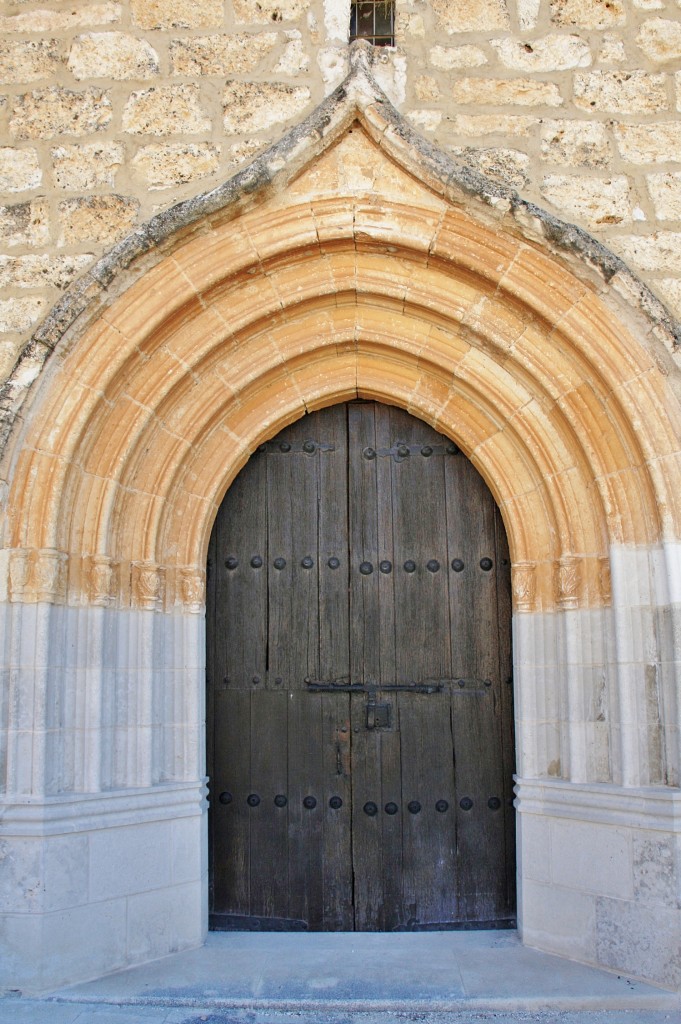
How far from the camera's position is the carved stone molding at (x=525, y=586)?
3.57 metres

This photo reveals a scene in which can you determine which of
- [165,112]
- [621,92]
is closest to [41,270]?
[165,112]

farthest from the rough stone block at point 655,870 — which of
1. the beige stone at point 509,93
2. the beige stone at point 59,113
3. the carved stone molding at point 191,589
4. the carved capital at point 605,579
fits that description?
the beige stone at point 59,113

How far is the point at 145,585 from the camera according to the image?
354 cm

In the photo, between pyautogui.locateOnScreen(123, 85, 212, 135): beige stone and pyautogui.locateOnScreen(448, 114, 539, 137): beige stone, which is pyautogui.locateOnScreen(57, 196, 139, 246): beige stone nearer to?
pyautogui.locateOnScreen(123, 85, 212, 135): beige stone

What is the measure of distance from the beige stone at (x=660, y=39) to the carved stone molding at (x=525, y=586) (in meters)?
2.16

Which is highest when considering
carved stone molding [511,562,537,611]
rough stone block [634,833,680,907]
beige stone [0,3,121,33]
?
beige stone [0,3,121,33]

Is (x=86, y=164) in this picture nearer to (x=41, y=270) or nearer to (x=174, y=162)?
(x=174, y=162)

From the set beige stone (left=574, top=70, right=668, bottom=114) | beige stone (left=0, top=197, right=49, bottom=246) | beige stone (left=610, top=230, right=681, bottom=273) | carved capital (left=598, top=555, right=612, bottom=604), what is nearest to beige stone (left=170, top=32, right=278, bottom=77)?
beige stone (left=0, top=197, right=49, bottom=246)

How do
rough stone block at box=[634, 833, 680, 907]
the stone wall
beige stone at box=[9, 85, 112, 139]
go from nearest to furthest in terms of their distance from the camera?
rough stone block at box=[634, 833, 680, 907] → the stone wall → beige stone at box=[9, 85, 112, 139]

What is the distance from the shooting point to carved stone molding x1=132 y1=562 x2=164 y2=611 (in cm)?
353

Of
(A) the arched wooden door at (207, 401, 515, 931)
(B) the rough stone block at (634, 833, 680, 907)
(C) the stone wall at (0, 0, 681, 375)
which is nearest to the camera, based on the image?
(B) the rough stone block at (634, 833, 680, 907)

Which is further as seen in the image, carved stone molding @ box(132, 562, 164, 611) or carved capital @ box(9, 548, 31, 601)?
carved stone molding @ box(132, 562, 164, 611)

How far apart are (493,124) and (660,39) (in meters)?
0.77

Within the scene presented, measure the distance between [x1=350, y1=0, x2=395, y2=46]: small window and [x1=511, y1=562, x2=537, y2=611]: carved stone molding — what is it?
2.30 metres
